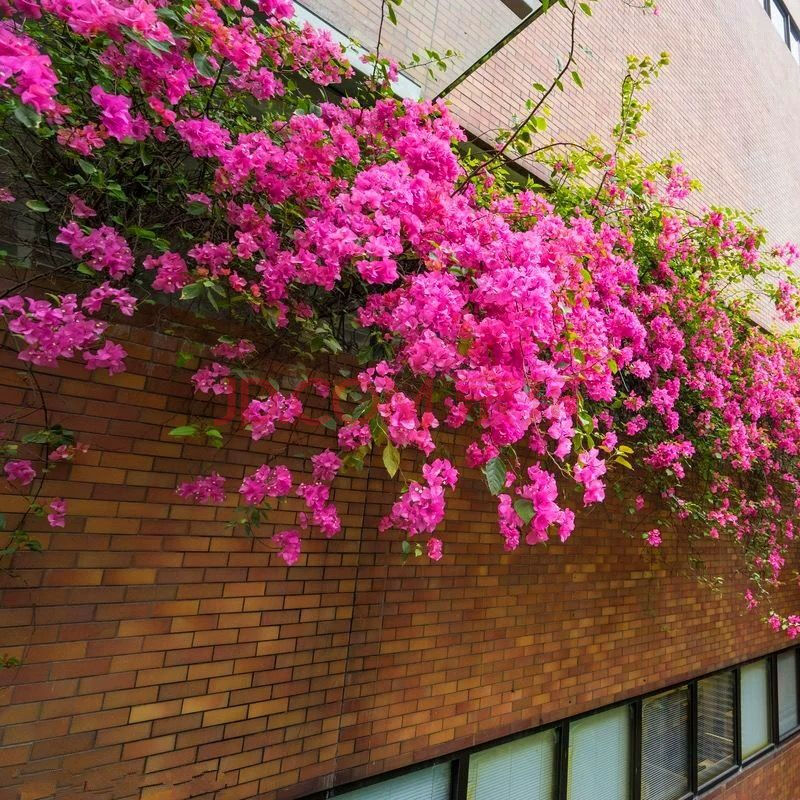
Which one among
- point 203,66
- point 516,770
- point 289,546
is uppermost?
point 203,66

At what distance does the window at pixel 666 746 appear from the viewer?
4832 millimetres

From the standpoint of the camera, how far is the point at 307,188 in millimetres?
2123

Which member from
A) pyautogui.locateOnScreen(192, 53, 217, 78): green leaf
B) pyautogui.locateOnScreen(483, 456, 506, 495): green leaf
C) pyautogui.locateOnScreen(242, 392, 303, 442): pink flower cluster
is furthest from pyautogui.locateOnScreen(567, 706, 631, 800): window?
pyautogui.locateOnScreen(192, 53, 217, 78): green leaf

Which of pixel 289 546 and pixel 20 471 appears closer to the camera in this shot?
pixel 20 471

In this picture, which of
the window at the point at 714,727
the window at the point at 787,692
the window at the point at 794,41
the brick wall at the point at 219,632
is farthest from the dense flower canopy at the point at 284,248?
the window at the point at 794,41

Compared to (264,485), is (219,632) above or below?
below

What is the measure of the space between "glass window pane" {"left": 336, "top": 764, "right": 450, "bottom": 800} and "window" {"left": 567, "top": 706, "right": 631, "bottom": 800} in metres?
1.39

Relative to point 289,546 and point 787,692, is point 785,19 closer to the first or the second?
point 787,692

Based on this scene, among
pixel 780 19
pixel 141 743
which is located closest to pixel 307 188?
pixel 141 743

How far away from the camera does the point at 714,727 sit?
18.7 feet

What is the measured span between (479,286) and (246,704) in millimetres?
2273

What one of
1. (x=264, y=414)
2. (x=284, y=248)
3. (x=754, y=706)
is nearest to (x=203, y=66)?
(x=284, y=248)

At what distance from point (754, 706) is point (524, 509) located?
277 inches

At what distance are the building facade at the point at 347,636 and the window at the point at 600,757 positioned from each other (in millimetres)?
21
